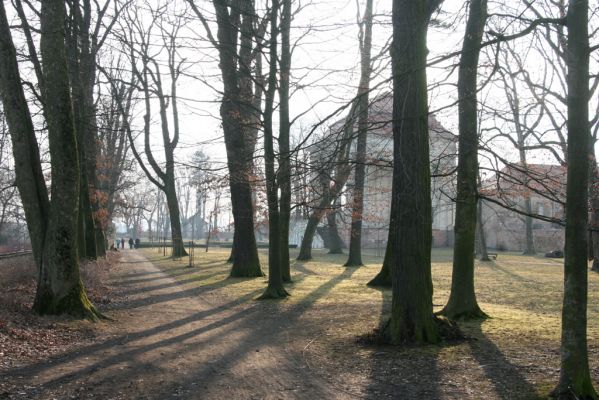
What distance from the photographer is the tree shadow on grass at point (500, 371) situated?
5938mm

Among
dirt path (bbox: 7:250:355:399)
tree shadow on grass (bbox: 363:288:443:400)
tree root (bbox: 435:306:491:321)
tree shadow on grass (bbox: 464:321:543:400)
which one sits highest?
tree root (bbox: 435:306:491:321)

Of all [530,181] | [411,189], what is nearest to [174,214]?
[530,181]

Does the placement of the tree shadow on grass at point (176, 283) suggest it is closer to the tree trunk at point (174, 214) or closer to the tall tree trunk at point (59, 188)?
the tall tree trunk at point (59, 188)

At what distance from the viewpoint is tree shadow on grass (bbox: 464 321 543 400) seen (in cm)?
594

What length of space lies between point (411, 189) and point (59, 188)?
6.41m

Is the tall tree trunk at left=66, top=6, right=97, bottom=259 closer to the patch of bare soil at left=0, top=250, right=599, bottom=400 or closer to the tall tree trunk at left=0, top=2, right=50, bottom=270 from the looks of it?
the tall tree trunk at left=0, top=2, right=50, bottom=270

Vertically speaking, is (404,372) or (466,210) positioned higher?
(466,210)

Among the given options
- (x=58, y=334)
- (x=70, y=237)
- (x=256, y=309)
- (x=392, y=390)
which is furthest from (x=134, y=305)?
(x=392, y=390)

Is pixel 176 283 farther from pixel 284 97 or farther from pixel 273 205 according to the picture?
pixel 284 97

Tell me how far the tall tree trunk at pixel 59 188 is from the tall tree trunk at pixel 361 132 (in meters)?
5.39

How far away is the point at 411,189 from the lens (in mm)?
8227

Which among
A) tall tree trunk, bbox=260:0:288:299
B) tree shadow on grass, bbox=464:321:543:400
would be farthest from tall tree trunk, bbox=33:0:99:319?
tree shadow on grass, bbox=464:321:543:400

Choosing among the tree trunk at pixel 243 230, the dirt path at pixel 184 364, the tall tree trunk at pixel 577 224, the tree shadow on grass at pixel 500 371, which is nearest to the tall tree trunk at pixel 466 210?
the tree shadow on grass at pixel 500 371

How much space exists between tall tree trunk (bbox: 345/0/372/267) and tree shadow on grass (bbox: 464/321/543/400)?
3.16m
